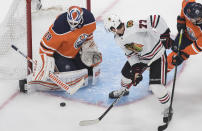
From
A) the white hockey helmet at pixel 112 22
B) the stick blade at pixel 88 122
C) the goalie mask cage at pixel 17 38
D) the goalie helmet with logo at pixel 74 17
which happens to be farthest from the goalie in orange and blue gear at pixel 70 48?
the stick blade at pixel 88 122

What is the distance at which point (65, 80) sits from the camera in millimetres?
3283

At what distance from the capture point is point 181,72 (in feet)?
11.9

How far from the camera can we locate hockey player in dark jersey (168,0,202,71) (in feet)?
9.50

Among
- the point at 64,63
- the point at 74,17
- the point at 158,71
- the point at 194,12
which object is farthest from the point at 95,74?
the point at 194,12

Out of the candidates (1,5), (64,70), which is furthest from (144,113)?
(1,5)

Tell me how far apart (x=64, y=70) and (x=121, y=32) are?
2.66 ft

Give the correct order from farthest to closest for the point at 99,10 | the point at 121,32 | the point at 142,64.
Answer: the point at 99,10 < the point at 142,64 < the point at 121,32

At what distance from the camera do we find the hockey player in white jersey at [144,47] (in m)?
2.72

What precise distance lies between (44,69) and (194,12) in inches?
49.1

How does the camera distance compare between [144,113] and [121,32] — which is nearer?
[121,32]

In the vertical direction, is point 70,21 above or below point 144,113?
above

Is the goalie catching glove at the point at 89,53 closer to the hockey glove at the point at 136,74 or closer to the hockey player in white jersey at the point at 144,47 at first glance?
the hockey player in white jersey at the point at 144,47

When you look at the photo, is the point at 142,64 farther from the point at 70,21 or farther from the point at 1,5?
the point at 1,5

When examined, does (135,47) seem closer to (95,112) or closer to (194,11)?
(194,11)
